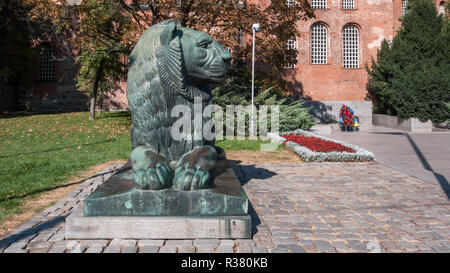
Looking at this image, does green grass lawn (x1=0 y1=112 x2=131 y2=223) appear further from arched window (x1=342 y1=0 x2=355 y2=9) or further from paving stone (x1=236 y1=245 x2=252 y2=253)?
arched window (x1=342 y1=0 x2=355 y2=9)

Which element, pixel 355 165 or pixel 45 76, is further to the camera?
pixel 45 76

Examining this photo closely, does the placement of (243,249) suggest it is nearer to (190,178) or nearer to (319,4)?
(190,178)

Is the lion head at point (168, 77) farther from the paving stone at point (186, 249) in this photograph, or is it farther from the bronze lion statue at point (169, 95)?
Answer: the paving stone at point (186, 249)

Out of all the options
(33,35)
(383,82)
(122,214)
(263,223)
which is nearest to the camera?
(122,214)

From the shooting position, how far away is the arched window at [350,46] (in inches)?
1128

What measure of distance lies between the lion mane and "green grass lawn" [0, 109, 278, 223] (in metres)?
2.33

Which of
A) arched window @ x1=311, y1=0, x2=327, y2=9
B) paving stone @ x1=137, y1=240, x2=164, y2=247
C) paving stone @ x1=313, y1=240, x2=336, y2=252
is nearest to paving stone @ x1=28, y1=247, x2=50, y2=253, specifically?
paving stone @ x1=137, y1=240, x2=164, y2=247

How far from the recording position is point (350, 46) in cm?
2875

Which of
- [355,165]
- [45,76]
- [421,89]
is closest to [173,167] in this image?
[355,165]

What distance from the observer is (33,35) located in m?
27.1

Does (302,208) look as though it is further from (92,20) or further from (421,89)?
(421,89)

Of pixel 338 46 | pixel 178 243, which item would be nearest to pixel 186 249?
pixel 178 243
